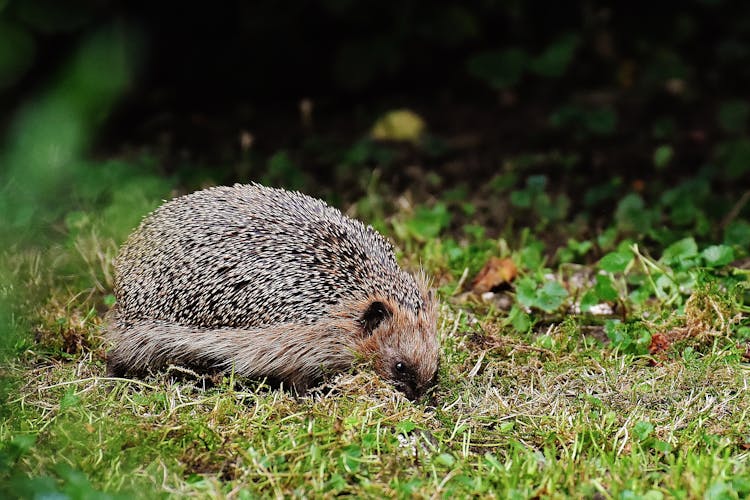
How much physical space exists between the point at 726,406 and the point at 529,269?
4.69 ft

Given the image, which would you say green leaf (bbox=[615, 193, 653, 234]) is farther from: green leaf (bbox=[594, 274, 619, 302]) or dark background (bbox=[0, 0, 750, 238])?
green leaf (bbox=[594, 274, 619, 302])

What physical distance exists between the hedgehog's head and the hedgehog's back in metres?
0.09

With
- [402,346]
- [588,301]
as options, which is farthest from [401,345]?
[588,301]

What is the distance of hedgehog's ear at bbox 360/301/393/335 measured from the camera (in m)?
3.48

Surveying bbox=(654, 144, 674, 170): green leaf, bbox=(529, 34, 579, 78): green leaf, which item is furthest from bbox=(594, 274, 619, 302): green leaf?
bbox=(529, 34, 579, 78): green leaf

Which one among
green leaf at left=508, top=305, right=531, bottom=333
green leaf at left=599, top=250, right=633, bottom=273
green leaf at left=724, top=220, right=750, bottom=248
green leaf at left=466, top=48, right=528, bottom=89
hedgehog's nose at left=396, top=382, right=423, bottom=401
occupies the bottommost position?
green leaf at left=508, top=305, right=531, bottom=333

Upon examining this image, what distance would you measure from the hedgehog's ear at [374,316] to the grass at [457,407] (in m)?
0.22

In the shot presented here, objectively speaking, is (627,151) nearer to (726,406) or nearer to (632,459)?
(726,406)

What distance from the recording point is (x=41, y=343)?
373 cm

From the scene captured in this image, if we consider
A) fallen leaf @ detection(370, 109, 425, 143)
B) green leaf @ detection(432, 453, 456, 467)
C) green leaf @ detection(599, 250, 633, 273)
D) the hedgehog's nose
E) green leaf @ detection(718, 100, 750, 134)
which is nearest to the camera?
green leaf @ detection(432, 453, 456, 467)

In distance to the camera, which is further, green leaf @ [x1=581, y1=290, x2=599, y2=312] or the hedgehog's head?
green leaf @ [x1=581, y1=290, x2=599, y2=312]

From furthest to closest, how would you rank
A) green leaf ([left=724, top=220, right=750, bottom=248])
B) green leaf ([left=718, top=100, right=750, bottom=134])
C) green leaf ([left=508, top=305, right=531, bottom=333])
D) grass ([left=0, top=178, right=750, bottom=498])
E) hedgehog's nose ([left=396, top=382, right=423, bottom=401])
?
green leaf ([left=718, top=100, right=750, bottom=134]) → green leaf ([left=724, top=220, right=750, bottom=248]) → green leaf ([left=508, top=305, right=531, bottom=333]) → hedgehog's nose ([left=396, top=382, right=423, bottom=401]) → grass ([left=0, top=178, right=750, bottom=498])

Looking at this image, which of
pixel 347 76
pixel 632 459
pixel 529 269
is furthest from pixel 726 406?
pixel 347 76

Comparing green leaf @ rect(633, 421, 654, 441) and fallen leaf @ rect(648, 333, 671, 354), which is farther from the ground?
green leaf @ rect(633, 421, 654, 441)
